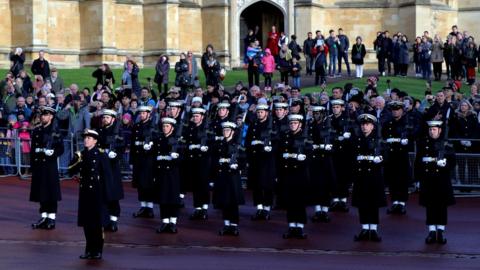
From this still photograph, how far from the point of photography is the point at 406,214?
2289 cm

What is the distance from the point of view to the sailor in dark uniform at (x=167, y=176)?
2039 cm

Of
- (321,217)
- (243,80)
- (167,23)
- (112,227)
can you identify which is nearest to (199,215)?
(321,217)

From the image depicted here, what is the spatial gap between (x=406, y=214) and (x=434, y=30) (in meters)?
30.4

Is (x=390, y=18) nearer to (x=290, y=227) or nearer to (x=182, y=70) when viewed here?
(x=182, y=70)

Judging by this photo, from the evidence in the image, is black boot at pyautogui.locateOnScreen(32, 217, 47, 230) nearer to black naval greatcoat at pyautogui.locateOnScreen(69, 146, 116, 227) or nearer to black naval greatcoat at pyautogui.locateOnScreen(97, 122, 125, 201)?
black naval greatcoat at pyautogui.locateOnScreen(97, 122, 125, 201)

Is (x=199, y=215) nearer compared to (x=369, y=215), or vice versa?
(x=369, y=215)

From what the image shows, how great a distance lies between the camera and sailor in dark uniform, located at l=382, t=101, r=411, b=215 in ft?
75.4

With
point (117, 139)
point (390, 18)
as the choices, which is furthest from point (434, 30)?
point (117, 139)

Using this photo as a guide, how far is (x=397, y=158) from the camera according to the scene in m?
23.3

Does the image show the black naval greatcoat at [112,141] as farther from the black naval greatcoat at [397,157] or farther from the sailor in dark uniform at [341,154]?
the black naval greatcoat at [397,157]

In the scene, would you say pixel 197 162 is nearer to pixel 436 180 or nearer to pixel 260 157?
pixel 260 157

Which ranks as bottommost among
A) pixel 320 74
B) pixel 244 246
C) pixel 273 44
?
pixel 244 246

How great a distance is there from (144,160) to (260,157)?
7.27 ft

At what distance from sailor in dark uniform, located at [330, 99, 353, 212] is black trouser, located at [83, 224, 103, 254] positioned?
6616mm
